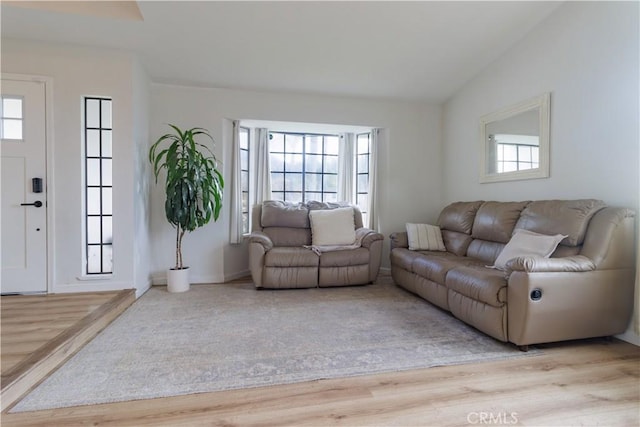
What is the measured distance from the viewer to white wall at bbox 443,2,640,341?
226cm

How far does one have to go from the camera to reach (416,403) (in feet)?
4.93

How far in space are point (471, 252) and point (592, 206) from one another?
1149mm

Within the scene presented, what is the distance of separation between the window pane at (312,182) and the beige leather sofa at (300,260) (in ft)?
2.96

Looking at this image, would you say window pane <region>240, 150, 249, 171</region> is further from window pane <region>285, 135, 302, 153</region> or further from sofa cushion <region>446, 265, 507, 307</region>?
sofa cushion <region>446, 265, 507, 307</region>

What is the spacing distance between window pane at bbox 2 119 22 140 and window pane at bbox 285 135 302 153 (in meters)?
2.98

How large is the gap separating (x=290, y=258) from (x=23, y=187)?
2723 millimetres

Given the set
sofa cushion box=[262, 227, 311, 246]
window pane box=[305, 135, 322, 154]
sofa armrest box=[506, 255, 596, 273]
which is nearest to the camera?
sofa armrest box=[506, 255, 596, 273]

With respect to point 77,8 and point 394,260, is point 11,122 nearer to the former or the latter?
point 77,8

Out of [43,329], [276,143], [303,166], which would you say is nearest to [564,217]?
[303,166]

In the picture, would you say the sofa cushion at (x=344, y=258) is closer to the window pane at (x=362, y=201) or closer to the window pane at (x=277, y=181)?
the window pane at (x=362, y=201)

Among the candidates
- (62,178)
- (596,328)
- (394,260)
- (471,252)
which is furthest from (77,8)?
(596,328)

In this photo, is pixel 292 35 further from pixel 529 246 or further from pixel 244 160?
pixel 529 246

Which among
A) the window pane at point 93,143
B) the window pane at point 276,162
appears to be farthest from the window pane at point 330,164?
the window pane at point 93,143

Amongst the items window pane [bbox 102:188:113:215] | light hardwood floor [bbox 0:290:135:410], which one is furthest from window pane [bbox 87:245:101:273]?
window pane [bbox 102:188:113:215]
